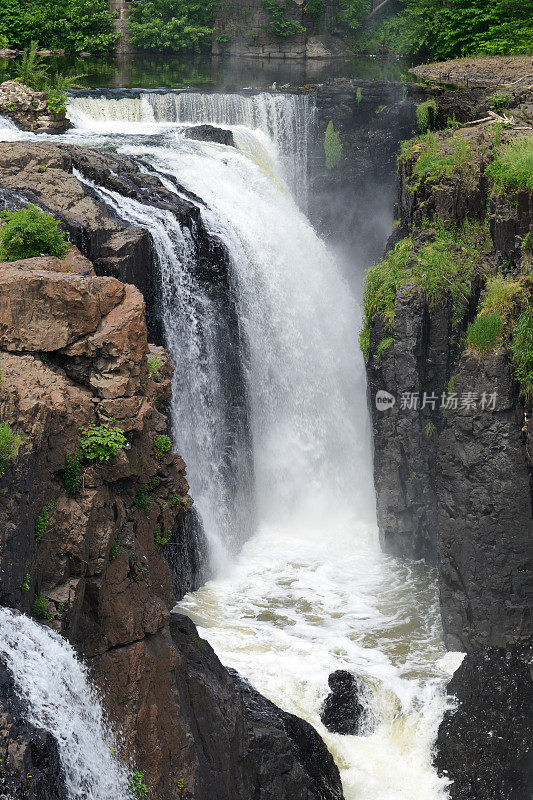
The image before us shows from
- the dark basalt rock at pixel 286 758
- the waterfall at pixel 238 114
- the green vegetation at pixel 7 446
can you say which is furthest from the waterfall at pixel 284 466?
the green vegetation at pixel 7 446

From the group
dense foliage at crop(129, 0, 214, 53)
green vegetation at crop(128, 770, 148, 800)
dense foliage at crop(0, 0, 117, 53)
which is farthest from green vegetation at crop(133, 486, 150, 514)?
dense foliage at crop(129, 0, 214, 53)

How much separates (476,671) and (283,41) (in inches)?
1100

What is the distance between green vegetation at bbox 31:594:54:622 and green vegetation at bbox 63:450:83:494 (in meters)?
1.11

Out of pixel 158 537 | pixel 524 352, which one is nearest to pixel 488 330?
pixel 524 352

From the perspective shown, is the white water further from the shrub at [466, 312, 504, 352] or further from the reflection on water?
the reflection on water

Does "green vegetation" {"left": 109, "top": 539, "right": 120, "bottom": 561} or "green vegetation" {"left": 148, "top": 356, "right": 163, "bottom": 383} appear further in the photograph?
"green vegetation" {"left": 148, "top": 356, "right": 163, "bottom": 383}

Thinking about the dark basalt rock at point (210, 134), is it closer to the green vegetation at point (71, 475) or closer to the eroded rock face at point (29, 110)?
the eroded rock face at point (29, 110)

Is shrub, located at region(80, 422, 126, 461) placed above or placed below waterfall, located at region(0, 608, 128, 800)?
above

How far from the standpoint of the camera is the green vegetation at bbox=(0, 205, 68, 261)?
36.1ft

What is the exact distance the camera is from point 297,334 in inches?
700

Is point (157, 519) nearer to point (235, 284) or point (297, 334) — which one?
point (235, 284)

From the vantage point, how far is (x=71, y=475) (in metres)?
8.51

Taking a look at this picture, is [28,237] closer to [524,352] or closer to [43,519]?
[43,519]

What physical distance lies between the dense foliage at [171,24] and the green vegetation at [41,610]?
2871 cm
